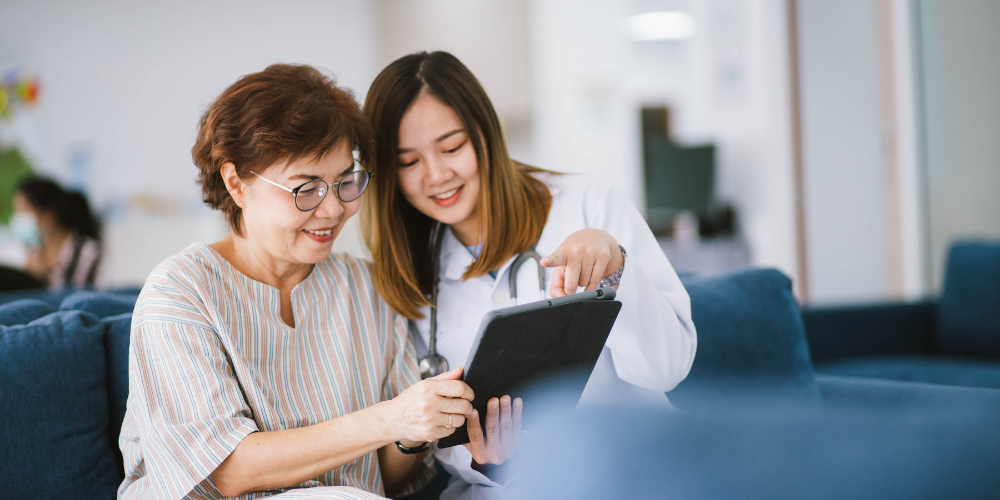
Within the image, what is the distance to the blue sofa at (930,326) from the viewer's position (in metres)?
2.89

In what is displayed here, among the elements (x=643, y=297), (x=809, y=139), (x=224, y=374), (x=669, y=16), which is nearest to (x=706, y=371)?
(x=643, y=297)

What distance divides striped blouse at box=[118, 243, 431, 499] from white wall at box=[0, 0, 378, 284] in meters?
3.80

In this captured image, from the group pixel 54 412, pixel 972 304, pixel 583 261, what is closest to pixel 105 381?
pixel 54 412

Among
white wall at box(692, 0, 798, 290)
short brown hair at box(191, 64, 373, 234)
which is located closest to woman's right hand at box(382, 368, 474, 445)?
short brown hair at box(191, 64, 373, 234)

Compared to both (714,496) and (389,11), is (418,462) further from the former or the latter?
(389,11)

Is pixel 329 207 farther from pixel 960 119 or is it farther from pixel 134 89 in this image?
pixel 134 89

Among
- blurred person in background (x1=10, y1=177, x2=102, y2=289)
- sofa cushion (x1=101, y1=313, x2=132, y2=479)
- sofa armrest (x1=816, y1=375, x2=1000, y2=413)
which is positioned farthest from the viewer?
blurred person in background (x1=10, y1=177, x2=102, y2=289)

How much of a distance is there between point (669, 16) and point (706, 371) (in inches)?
239

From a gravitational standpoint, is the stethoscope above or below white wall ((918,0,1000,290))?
below

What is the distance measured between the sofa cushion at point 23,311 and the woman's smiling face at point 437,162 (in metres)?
0.82

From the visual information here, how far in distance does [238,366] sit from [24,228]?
4.61 meters

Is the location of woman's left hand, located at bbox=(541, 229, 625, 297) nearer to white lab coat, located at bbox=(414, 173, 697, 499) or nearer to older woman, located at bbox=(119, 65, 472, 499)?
white lab coat, located at bbox=(414, 173, 697, 499)

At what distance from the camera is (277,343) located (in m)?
1.26

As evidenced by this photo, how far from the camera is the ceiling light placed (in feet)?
23.3
